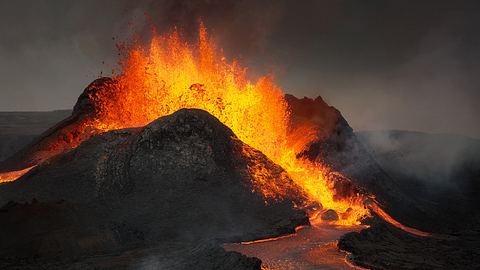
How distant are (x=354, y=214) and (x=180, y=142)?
44.9 ft

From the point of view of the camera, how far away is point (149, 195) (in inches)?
1178

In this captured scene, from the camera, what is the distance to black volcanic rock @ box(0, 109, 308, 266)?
23.9 meters

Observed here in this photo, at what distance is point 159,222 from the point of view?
27172mm

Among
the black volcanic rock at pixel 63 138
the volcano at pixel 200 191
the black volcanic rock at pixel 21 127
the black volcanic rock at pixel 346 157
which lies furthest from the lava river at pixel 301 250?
the black volcanic rock at pixel 21 127

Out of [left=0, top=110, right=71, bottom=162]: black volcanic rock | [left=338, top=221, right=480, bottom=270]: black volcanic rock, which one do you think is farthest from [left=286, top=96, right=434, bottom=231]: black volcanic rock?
[left=0, top=110, right=71, bottom=162]: black volcanic rock

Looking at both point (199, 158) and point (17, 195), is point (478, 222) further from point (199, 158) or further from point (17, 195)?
point (17, 195)

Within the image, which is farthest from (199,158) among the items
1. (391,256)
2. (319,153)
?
(319,153)

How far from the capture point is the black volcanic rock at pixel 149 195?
2388cm

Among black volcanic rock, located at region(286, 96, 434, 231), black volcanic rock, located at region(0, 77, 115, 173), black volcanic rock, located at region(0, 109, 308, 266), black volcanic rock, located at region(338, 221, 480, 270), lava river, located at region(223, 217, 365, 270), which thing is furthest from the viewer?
black volcanic rock, located at region(286, 96, 434, 231)

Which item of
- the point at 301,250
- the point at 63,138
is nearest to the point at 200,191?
the point at 301,250

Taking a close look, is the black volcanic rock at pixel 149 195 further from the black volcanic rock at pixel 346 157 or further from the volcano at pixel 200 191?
the black volcanic rock at pixel 346 157

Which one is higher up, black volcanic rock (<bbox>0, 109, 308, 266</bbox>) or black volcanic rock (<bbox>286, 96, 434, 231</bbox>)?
black volcanic rock (<bbox>286, 96, 434, 231</bbox>)

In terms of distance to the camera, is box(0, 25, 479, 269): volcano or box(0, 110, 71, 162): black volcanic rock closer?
box(0, 25, 479, 269): volcano

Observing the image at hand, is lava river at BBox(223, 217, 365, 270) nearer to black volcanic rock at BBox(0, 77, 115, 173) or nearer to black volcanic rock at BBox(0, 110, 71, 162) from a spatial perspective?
black volcanic rock at BBox(0, 77, 115, 173)
